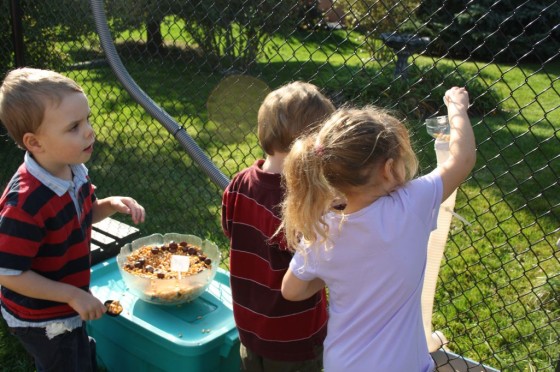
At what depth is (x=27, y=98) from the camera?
2.07 m

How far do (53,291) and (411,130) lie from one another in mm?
1824

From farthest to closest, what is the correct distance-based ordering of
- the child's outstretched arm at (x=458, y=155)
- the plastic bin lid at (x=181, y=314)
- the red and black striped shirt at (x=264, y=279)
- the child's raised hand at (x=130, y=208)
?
the plastic bin lid at (x=181, y=314), the child's raised hand at (x=130, y=208), the red and black striped shirt at (x=264, y=279), the child's outstretched arm at (x=458, y=155)

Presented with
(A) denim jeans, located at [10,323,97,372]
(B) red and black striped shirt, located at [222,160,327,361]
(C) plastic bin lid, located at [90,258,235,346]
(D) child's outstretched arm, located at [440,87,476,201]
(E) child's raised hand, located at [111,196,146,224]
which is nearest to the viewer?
(D) child's outstretched arm, located at [440,87,476,201]

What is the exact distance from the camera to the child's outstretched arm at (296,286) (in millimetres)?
1819

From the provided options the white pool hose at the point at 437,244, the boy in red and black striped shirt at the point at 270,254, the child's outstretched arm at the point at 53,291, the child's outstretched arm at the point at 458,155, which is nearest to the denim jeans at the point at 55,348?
Answer: the child's outstretched arm at the point at 53,291

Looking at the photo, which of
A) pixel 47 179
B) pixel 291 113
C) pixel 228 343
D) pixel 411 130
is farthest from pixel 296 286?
pixel 411 130

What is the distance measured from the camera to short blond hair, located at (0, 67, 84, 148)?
6.80 ft

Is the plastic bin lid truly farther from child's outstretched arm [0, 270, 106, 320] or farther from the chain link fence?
the chain link fence

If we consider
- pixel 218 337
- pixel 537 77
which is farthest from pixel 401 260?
pixel 537 77

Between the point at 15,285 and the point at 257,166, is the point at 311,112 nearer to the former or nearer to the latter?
the point at 257,166

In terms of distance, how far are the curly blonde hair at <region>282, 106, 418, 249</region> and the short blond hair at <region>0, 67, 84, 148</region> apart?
961mm

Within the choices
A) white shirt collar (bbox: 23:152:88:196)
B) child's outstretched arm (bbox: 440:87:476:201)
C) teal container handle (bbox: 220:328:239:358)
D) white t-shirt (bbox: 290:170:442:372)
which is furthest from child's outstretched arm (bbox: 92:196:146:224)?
child's outstretched arm (bbox: 440:87:476:201)

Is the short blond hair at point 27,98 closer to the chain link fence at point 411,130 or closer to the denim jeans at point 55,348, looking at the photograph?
the denim jeans at point 55,348

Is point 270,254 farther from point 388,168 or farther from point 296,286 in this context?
point 388,168
